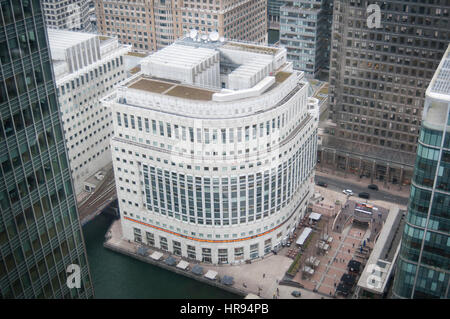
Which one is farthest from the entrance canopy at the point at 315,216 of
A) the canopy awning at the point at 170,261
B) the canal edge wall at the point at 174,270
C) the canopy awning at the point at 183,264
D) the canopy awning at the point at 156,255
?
the canopy awning at the point at 156,255

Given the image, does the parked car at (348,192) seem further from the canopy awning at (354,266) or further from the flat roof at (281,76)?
the flat roof at (281,76)

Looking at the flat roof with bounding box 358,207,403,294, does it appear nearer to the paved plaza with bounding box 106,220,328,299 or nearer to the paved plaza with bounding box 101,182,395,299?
the paved plaza with bounding box 101,182,395,299

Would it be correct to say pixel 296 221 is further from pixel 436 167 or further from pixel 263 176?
pixel 436 167

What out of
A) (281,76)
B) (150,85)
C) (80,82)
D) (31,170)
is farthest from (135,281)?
(31,170)

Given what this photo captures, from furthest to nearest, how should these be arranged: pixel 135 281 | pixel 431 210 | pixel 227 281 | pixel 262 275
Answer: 1. pixel 135 281
2. pixel 262 275
3. pixel 227 281
4. pixel 431 210

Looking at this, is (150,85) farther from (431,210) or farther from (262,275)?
(431,210)

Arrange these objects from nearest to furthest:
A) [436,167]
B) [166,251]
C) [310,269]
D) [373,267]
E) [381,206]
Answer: [436,167]
[373,267]
[310,269]
[166,251]
[381,206]

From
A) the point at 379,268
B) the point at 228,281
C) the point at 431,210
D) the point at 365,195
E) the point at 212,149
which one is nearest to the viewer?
the point at 431,210

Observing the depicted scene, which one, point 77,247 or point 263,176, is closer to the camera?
point 77,247

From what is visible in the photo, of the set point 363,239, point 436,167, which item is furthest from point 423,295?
point 363,239
